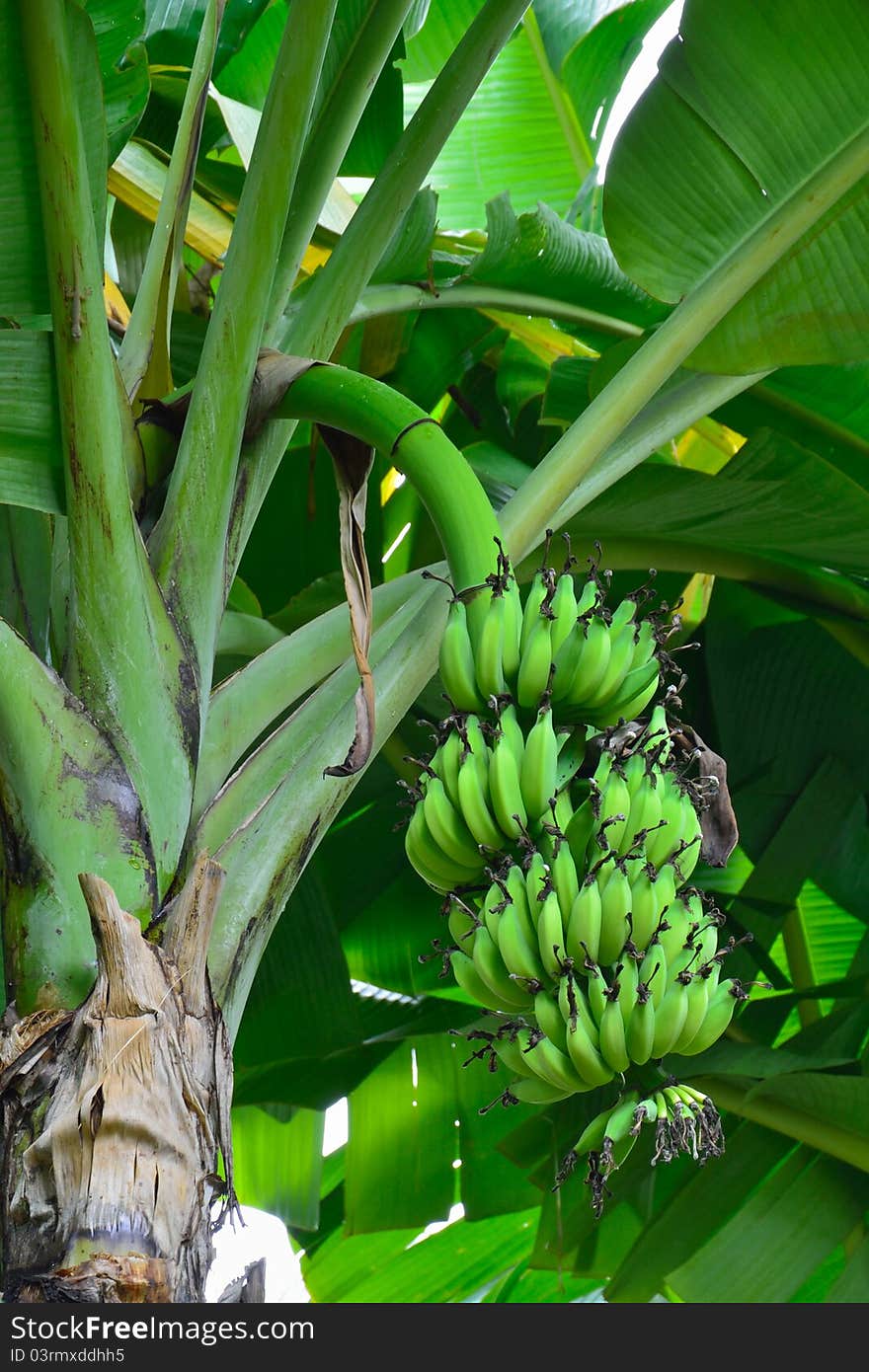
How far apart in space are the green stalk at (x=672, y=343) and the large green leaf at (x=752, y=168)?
14mm

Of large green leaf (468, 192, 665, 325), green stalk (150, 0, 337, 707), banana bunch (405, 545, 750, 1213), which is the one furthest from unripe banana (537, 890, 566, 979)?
large green leaf (468, 192, 665, 325)

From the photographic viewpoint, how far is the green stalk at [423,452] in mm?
762

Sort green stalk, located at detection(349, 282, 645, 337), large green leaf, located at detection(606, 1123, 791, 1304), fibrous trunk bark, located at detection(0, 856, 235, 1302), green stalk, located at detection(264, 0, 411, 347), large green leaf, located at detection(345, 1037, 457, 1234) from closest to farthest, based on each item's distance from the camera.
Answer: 1. fibrous trunk bark, located at detection(0, 856, 235, 1302)
2. green stalk, located at detection(264, 0, 411, 347)
3. green stalk, located at detection(349, 282, 645, 337)
4. large green leaf, located at detection(606, 1123, 791, 1304)
5. large green leaf, located at detection(345, 1037, 457, 1234)

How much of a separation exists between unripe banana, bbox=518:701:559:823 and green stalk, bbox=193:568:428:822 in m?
0.28

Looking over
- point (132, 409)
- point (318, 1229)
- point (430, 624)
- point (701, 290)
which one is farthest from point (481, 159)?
point (318, 1229)

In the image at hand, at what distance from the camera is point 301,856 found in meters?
0.86

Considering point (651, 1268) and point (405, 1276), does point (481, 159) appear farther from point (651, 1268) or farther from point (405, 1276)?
point (405, 1276)

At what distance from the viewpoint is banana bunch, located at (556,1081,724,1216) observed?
0.71 m

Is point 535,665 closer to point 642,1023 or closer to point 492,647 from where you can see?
point 492,647

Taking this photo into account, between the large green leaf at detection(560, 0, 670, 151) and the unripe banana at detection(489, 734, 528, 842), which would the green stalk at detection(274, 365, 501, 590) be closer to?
the unripe banana at detection(489, 734, 528, 842)

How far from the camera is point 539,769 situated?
0.72 metres

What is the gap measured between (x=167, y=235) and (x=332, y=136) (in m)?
0.19

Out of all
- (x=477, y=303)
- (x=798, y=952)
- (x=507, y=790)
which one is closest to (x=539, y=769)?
(x=507, y=790)

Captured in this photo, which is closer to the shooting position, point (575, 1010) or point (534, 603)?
point (575, 1010)
